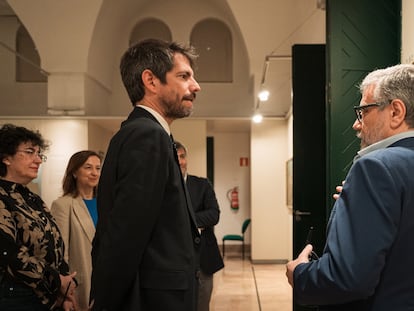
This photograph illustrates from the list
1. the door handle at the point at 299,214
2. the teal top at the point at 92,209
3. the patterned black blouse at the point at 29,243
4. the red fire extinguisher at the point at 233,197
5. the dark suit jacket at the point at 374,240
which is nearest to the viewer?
the dark suit jacket at the point at 374,240

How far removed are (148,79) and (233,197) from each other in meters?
9.64

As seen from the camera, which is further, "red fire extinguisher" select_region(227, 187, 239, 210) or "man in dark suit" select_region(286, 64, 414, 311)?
"red fire extinguisher" select_region(227, 187, 239, 210)

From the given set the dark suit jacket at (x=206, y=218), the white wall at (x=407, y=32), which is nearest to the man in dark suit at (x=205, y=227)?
the dark suit jacket at (x=206, y=218)

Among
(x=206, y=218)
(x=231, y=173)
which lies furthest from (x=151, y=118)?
(x=231, y=173)

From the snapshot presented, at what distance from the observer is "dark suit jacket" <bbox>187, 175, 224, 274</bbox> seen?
3.38 meters

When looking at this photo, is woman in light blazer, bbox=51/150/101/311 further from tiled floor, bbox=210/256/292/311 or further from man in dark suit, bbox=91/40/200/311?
tiled floor, bbox=210/256/292/311

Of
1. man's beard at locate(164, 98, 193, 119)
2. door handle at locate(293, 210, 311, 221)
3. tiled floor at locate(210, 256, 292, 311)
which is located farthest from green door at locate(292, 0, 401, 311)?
tiled floor at locate(210, 256, 292, 311)

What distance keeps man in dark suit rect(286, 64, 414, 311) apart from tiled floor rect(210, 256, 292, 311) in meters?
4.44

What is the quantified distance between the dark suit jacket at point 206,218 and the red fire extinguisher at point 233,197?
304 inches

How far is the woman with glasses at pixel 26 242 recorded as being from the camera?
2.23 meters

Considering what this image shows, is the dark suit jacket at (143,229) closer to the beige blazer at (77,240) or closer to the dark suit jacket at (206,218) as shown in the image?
the beige blazer at (77,240)

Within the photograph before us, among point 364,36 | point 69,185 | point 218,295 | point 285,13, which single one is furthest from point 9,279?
point 285,13

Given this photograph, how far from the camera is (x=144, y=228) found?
5.10ft

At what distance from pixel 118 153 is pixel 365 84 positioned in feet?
3.13
